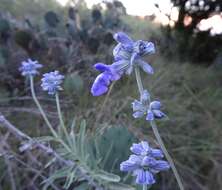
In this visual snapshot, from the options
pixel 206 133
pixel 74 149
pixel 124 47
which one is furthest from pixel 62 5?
pixel 124 47

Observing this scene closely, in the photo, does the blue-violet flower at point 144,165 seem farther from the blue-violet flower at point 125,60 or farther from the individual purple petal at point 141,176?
the blue-violet flower at point 125,60

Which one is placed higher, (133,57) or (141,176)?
(133,57)

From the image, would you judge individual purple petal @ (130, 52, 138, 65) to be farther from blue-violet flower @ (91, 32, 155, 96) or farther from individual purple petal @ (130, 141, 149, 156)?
individual purple petal @ (130, 141, 149, 156)

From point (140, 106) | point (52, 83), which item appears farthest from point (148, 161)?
point (52, 83)

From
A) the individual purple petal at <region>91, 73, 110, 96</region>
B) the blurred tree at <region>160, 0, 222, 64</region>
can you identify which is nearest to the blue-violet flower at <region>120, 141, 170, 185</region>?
the individual purple petal at <region>91, 73, 110, 96</region>

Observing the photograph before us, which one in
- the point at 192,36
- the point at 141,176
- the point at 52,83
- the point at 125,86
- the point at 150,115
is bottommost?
the point at 141,176

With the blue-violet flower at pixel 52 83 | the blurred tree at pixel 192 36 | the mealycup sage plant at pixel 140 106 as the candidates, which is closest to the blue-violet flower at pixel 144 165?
the mealycup sage plant at pixel 140 106

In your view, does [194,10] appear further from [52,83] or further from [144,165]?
[144,165]

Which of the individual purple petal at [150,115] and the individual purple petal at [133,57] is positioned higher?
the individual purple petal at [133,57]
